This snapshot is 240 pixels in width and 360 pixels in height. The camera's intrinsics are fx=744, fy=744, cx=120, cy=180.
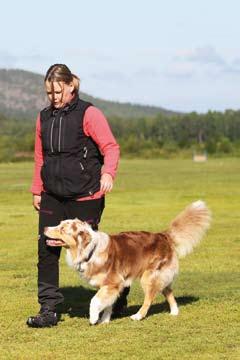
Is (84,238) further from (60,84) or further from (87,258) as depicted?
(60,84)

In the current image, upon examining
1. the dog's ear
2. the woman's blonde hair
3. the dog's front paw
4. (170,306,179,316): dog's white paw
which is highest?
the woman's blonde hair

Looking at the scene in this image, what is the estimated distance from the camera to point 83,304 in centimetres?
932

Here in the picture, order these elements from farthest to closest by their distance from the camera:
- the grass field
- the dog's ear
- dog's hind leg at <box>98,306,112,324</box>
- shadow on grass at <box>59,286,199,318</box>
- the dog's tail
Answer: shadow on grass at <box>59,286,199,318</box> → the dog's tail → dog's hind leg at <box>98,306,112,324</box> → the dog's ear → the grass field

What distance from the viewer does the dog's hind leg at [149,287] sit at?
820cm

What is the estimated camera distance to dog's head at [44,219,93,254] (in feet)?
25.3

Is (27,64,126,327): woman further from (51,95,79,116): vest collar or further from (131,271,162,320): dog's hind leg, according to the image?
(131,271,162,320): dog's hind leg

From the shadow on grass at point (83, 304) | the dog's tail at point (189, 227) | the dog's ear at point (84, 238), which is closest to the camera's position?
the dog's ear at point (84, 238)

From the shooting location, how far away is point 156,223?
20016mm

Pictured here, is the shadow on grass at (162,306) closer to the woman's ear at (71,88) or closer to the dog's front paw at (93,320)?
the dog's front paw at (93,320)

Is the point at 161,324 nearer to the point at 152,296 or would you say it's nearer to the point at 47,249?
the point at 152,296

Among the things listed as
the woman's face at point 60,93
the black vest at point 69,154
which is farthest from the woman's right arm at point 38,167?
the woman's face at point 60,93

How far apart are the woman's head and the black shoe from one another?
7.31 feet

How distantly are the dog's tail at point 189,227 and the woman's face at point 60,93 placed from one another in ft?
6.48

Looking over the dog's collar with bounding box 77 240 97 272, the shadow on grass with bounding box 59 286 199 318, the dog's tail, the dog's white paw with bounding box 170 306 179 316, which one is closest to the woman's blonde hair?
the dog's collar with bounding box 77 240 97 272
